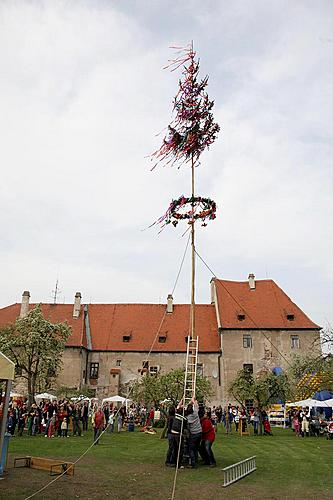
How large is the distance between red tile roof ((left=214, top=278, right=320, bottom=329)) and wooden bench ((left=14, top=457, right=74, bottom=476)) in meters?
34.9

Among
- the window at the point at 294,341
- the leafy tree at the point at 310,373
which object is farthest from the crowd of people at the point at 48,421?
the window at the point at 294,341

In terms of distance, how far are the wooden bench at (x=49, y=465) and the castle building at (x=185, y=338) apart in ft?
104

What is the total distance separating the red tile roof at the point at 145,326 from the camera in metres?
50.1

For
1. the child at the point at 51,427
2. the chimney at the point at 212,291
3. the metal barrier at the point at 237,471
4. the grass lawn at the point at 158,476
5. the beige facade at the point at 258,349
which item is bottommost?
the grass lawn at the point at 158,476

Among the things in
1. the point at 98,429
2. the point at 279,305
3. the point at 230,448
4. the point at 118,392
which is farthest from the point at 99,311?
the point at 230,448

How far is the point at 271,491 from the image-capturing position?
11047 millimetres

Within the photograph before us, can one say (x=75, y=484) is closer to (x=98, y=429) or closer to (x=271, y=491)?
(x=271, y=491)

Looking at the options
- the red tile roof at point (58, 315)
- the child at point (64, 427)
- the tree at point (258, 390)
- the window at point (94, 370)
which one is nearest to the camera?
the child at point (64, 427)

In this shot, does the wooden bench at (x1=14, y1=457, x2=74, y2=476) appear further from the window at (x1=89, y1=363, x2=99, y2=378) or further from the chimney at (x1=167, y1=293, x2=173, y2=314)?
the chimney at (x1=167, y1=293, x2=173, y2=314)

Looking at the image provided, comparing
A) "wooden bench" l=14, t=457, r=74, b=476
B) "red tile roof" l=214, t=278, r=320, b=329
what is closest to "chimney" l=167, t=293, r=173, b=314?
"red tile roof" l=214, t=278, r=320, b=329

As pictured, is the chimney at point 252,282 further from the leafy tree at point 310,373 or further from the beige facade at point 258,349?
the leafy tree at point 310,373

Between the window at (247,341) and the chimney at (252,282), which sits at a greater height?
the chimney at (252,282)

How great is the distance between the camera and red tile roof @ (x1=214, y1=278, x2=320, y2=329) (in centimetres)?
4909

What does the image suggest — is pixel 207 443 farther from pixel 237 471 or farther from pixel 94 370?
pixel 94 370
